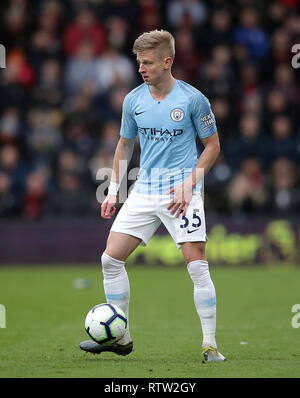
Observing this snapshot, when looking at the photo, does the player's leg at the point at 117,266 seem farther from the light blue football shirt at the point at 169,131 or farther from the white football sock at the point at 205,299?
the white football sock at the point at 205,299

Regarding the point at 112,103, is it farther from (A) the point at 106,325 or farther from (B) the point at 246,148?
(A) the point at 106,325

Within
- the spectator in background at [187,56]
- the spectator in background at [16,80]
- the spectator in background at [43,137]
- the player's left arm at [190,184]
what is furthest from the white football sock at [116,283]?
the spectator in background at [187,56]

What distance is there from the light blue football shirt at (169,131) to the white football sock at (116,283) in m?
0.62

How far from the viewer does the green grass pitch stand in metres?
6.55

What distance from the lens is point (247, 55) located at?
18094 millimetres

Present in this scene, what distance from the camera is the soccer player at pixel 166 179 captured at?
702cm

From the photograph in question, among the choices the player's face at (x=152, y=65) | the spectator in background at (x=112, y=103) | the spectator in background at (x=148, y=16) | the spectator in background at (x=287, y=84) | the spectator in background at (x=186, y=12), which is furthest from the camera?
the spectator in background at (x=186, y=12)

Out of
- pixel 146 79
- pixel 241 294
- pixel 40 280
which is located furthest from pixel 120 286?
pixel 40 280

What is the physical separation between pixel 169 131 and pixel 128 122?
432mm

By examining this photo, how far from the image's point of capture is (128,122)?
7.36 m

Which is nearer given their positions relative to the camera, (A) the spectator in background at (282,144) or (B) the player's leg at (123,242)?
(B) the player's leg at (123,242)

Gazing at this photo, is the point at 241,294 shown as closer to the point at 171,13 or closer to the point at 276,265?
the point at 276,265

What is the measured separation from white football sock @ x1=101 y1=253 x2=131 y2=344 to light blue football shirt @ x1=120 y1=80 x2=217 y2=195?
62 cm

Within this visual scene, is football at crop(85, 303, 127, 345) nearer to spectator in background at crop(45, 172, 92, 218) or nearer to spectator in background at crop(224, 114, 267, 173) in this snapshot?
spectator in background at crop(45, 172, 92, 218)
